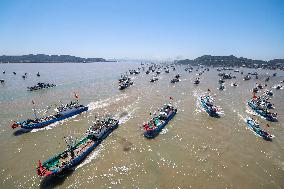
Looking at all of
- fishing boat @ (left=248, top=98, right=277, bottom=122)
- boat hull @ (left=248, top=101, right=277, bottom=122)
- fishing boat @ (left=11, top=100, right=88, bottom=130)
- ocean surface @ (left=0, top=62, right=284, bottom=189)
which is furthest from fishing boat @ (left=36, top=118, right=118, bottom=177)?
fishing boat @ (left=248, top=98, right=277, bottom=122)

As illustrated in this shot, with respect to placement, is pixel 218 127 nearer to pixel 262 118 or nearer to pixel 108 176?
pixel 262 118

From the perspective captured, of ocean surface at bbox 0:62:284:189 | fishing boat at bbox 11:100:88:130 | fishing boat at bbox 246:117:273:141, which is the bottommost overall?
ocean surface at bbox 0:62:284:189

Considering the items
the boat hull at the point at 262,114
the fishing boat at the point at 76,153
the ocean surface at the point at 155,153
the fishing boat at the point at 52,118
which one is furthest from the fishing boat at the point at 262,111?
the fishing boat at the point at 52,118

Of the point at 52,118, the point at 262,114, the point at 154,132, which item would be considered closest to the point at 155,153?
the point at 154,132

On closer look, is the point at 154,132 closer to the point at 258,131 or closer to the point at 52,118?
the point at 258,131

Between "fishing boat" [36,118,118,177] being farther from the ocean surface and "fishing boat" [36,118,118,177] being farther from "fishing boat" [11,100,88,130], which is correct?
"fishing boat" [11,100,88,130]

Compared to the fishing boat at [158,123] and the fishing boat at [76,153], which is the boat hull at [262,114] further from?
the fishing boat at [76,153]

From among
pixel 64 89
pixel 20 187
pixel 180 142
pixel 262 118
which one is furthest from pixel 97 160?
pixel 64 89
